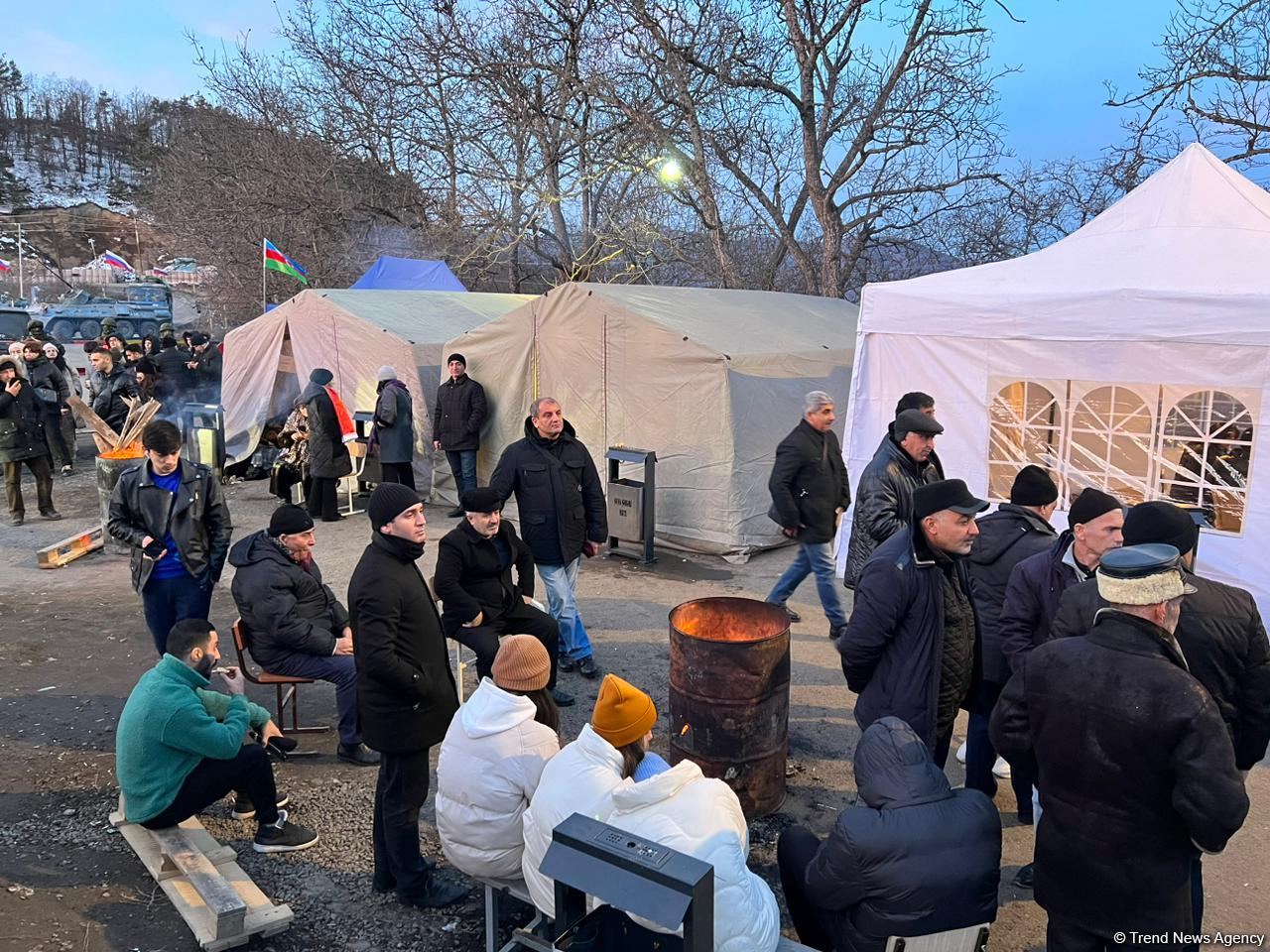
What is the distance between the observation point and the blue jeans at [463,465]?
11.0 metres

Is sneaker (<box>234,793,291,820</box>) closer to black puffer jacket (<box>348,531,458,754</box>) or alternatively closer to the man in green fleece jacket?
the man in green fleece jacket

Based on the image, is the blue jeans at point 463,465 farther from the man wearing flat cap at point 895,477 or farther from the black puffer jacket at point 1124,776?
the black puffer jacket at point 1124,776

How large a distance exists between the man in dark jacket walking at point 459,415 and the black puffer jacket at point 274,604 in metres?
5.40

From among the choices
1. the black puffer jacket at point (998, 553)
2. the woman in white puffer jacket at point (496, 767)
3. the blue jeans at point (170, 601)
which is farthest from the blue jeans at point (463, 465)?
the woman in white puffer jacket at point (496, 767)

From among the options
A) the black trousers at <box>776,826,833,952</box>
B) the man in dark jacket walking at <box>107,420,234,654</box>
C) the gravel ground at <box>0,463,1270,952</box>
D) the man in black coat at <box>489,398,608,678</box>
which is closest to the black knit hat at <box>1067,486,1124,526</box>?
the gravel ground at <box>0,463,1270,952</box>

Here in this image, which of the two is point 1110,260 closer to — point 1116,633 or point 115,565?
point 1116,633

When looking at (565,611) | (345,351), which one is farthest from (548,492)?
(345,351)

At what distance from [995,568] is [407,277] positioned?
14.4 meters

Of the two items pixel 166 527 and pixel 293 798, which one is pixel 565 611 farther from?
pixel 166 527

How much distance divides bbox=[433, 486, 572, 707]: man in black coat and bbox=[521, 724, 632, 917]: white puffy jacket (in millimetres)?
1941

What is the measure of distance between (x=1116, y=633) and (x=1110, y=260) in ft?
17.9

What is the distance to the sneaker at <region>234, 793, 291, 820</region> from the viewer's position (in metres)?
4.60

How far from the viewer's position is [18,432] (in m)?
10.3

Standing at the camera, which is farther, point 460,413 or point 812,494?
point 460,413
